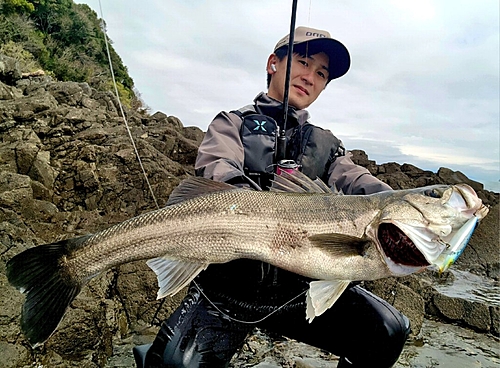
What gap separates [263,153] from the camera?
3.71 meters

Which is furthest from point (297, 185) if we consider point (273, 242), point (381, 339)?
point (381, 339)

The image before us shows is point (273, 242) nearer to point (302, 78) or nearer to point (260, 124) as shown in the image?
point (260, 124)

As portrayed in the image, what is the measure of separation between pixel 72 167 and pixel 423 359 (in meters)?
8.45

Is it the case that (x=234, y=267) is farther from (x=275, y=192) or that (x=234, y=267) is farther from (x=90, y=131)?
(x=90, y=131)

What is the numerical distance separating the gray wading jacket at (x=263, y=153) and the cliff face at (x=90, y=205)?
101 inches

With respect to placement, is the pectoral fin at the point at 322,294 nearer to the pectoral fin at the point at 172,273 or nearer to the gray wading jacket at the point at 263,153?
the pectoral fin at the point at 172,273

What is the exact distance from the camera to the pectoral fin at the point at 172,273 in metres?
2.66

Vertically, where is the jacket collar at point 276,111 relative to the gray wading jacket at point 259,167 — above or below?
above

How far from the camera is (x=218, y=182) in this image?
2.88 metres

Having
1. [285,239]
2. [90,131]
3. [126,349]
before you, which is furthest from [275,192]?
[90,131]

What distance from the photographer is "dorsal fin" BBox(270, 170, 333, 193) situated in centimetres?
293

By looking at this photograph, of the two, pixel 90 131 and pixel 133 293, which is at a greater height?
pixel 90 131

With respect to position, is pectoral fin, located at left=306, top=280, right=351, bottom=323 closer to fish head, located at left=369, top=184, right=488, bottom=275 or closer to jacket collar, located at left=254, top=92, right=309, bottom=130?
fish head, located at left=369, top=184, right=488, bottom=275

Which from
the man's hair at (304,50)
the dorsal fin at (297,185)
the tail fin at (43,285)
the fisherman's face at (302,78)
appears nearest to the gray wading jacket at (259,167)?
the fisherman's face at (302,78)
